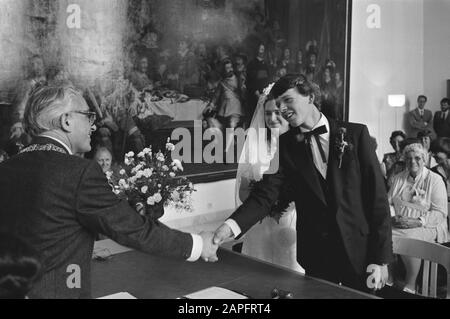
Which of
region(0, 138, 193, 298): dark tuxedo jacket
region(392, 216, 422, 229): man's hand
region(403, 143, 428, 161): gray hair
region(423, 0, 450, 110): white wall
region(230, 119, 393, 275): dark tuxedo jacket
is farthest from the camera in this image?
region(423, 0, 450, 110): white wall

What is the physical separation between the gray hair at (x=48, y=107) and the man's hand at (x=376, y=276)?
212 cm

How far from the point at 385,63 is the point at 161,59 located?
23.8ft

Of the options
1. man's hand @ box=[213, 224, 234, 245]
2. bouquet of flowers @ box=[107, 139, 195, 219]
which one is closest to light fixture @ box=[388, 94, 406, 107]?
bouquet of flowers @ box=[107, 139, 195, 219]

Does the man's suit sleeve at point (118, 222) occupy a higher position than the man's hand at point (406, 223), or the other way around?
the man's suit sleeve at point (118, 222)

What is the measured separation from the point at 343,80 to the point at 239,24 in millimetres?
3169

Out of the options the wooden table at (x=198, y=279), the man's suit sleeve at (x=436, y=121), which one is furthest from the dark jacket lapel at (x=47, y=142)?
the man's suit sleeve at (x=436, y=121)

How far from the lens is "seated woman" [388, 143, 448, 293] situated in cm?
566

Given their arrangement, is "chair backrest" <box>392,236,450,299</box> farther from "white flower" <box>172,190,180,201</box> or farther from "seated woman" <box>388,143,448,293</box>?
"seated woman" <box>388,143,448,293</box>

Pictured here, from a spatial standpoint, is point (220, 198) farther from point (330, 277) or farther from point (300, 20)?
point (330, 277)

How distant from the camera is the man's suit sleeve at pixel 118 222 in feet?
7.08

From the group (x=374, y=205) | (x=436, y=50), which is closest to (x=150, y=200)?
(x=374, y=205)

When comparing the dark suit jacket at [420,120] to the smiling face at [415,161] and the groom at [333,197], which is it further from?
the groom at [333,197]

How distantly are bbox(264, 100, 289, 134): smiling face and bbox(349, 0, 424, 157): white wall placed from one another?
6.51 meters
